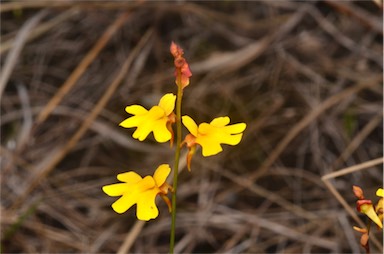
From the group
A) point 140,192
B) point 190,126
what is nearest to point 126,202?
point 140,192

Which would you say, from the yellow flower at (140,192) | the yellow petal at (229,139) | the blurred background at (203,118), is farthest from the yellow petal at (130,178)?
the blurred background at (203,118)

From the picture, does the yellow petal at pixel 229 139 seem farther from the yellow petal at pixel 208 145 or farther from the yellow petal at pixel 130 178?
the yellow petal at pixel 130 178

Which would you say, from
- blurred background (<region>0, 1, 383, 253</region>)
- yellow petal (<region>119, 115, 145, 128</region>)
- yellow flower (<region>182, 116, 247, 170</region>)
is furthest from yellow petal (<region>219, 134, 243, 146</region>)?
blurred background (<region>0, 1, 383, 253</region>)

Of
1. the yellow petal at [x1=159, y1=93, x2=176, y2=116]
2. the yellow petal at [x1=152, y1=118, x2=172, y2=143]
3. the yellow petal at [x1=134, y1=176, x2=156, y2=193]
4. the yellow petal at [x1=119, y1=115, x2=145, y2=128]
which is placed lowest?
the yellow petal at [x1=134, y1=176, x2=156, y2=193]

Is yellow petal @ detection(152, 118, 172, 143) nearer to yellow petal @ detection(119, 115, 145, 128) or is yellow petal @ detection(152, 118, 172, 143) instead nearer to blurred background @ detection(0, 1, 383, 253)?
yellow petal @ detection(119, 115, 145, 128)

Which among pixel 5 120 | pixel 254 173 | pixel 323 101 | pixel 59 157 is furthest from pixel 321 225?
pixel 5 120

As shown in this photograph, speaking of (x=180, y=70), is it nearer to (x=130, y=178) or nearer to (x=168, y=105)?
(x=168, y=105)
